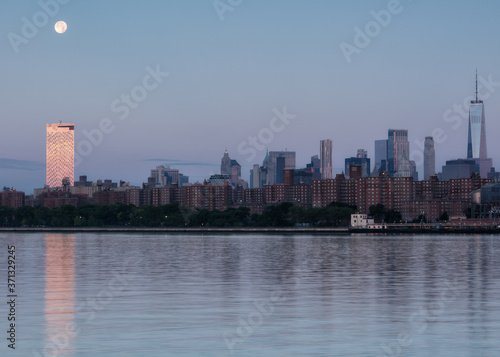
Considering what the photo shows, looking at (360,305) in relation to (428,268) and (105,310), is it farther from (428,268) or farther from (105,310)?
(428,268)

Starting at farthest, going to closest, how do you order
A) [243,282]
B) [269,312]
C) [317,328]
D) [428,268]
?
[428,268]
[243,282]
[269,312]
[317,328]

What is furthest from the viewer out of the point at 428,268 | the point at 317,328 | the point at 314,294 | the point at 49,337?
the point at 428,268

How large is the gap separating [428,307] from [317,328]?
8.14 m

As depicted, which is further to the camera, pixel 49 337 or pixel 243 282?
pixel 243 282

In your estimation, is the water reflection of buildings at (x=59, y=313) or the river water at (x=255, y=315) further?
the water reflection of buildings at (x=59, y=313)

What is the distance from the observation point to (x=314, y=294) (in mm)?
38906

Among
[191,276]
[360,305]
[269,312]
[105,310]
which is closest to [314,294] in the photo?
[360,305]

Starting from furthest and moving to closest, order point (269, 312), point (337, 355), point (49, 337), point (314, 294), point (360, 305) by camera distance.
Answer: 1. point (314, 294)
2. point (360, 305)
3. point (269, 312)
4. point (49, 337)
5. point (337, 355)

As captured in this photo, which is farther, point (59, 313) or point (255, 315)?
point (59, 313)

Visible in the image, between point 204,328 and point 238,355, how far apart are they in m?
5.06

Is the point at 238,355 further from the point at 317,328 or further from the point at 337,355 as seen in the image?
the point at 317,328

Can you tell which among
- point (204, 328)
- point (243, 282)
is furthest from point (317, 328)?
Result: point (243, 282)

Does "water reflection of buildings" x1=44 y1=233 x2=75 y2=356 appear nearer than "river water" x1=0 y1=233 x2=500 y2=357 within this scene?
No

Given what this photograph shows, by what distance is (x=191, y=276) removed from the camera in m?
52.1
